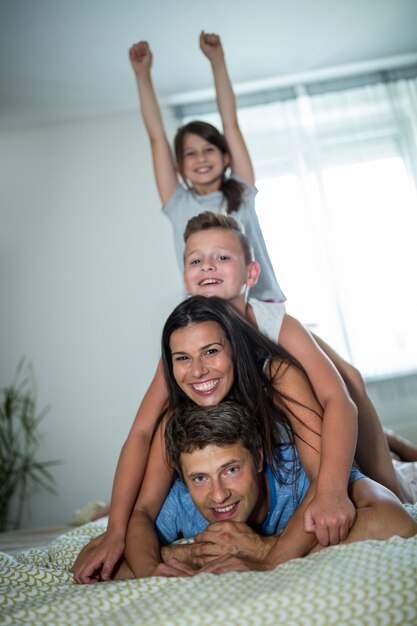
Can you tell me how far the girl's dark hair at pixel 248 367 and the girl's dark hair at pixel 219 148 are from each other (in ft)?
3.17

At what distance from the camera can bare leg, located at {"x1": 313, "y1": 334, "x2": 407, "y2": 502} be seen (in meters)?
1.79

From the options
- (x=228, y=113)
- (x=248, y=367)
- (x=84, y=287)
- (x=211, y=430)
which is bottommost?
(x=211, y=430)

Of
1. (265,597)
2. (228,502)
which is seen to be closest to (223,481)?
(228,502)

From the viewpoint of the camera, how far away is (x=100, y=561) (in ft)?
4.45

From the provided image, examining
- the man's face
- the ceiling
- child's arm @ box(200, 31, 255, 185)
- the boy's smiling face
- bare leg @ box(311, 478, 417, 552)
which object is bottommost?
bare leg @ box(311, 478, 417, 552)

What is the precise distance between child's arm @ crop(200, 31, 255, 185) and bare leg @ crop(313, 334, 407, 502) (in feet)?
3.37

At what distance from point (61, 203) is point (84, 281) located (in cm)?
68

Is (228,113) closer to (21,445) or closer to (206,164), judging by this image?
(206,164)

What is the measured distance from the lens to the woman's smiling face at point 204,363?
1505 millimetres

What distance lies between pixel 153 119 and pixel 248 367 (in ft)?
4.77

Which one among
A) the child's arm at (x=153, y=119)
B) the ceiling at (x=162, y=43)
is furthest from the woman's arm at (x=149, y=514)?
the ceiling at (x=162, y=43)

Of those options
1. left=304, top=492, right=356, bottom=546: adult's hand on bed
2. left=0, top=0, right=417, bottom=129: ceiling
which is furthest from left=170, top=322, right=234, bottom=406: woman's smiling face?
left=0, top=0, right=417, bottom=129: ceiling

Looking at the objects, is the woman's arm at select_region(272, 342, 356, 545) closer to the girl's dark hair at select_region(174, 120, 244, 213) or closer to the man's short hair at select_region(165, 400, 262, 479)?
the man's short hair at select_region(165, 400, 262, 479)

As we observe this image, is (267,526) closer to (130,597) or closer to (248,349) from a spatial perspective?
(248,349)
